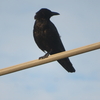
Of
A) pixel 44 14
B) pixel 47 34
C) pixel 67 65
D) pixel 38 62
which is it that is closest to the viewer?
pixel 38 62

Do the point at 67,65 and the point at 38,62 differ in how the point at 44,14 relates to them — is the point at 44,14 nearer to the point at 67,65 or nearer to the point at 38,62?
the point at 67,65

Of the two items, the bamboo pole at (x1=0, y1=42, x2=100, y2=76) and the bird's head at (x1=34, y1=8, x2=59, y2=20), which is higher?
the bird's head at (x1=34, y1=8, x2=59, y2=20)

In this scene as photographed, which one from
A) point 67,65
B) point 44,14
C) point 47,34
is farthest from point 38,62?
point 44,14

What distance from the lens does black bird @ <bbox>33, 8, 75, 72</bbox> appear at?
716cm

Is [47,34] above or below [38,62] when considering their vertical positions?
below

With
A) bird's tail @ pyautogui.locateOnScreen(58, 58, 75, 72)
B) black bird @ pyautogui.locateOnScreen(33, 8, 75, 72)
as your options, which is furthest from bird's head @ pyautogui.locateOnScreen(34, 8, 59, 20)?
bird's tail @ pyautogui.locateOnScreen(58, 58, 75, 72)

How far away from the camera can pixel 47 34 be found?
7191 millimetres

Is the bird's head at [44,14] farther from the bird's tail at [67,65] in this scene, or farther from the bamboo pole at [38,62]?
the bamboo pole at [38,62]

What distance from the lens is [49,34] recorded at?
7.22m

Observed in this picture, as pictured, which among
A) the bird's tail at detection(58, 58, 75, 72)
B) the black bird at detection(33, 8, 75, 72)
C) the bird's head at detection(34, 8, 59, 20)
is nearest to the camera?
the bird's tail at detection(58, 58, 75, 72)

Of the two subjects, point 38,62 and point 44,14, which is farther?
point 44,14

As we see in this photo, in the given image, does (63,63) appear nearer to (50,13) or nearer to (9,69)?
(50,13)

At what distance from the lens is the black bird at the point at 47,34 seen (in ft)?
23.5

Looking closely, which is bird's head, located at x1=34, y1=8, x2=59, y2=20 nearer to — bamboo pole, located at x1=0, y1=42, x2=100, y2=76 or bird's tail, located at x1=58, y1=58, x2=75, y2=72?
bird's tail, located at x1=58, y1=58, x2=75, y2=72
